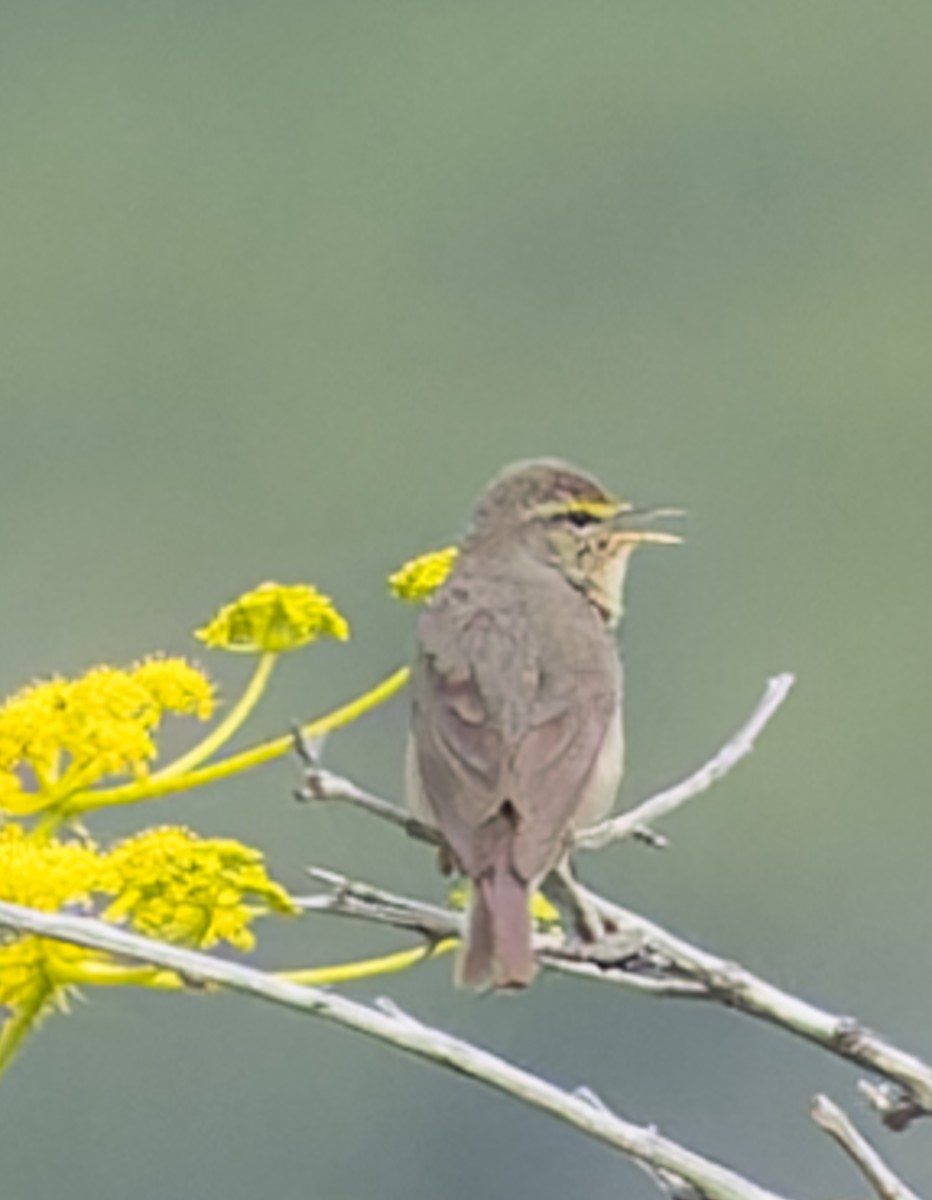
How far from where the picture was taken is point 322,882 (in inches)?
56.2

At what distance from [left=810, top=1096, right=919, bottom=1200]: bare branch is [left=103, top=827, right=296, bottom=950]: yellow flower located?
0.25 m

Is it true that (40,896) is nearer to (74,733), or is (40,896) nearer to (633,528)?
(74,733)

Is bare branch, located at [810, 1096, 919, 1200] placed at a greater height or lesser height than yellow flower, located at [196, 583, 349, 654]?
lesser

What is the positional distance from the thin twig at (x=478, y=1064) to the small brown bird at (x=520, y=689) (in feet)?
1.01

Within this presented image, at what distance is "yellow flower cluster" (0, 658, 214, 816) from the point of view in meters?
1.48

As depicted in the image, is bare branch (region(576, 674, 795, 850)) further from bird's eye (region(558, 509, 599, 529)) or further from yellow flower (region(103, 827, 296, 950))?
bird's eye (region(558, 509, 599, 529))

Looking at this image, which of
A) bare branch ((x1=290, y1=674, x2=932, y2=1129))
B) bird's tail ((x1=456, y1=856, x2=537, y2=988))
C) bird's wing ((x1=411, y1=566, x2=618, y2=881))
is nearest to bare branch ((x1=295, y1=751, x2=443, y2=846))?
bare branch ((x1=290, y1=674, x2=932, y2=1129))

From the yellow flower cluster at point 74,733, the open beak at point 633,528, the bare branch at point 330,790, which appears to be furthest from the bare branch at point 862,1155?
the open beak at point 633,528

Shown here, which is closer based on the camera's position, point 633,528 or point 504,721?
point 504,721

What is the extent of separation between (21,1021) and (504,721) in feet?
2.00

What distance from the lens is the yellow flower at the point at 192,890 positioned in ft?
4.61

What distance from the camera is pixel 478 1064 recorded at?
1.20m

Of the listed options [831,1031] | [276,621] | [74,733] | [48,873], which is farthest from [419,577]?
[831,1031]

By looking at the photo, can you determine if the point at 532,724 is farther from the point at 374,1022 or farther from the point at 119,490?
the point at 119,490
